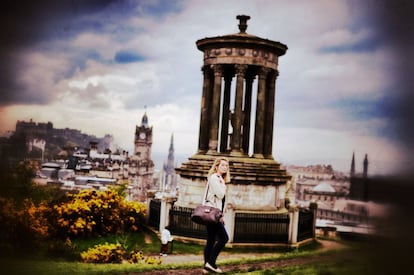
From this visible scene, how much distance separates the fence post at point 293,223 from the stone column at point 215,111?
126 inches

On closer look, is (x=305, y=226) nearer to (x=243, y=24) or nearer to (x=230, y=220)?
(x=230, y=220)

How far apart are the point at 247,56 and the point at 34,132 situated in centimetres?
775

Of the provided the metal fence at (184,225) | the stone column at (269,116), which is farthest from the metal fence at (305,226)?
the metal fence at (184,225)

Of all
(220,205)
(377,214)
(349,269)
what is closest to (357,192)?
(377,214)

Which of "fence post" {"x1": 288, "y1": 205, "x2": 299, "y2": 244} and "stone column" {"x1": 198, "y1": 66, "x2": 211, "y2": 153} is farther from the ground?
"stone column" {"x1": 198, "y1": 66, "x2": 211, "y2": 153}

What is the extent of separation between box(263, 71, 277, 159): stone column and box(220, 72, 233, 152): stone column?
1330mm

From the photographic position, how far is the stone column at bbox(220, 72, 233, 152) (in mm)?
17906

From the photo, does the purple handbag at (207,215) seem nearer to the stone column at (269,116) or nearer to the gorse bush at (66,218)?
the gorse bush at (66,218)

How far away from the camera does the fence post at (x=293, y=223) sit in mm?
15102

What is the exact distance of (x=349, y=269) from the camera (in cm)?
709

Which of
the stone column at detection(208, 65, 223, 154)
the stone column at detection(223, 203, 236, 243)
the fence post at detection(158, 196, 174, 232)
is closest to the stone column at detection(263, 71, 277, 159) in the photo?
the stone column at detection(208, 65, 223, 154)

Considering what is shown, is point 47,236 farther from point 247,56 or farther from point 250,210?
point 247,56

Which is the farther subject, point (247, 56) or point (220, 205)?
point (247, 56)

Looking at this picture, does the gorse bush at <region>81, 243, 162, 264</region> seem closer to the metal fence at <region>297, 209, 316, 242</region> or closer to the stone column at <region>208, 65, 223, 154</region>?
the metal fence at <region>297, 209, 316, 242</region>
